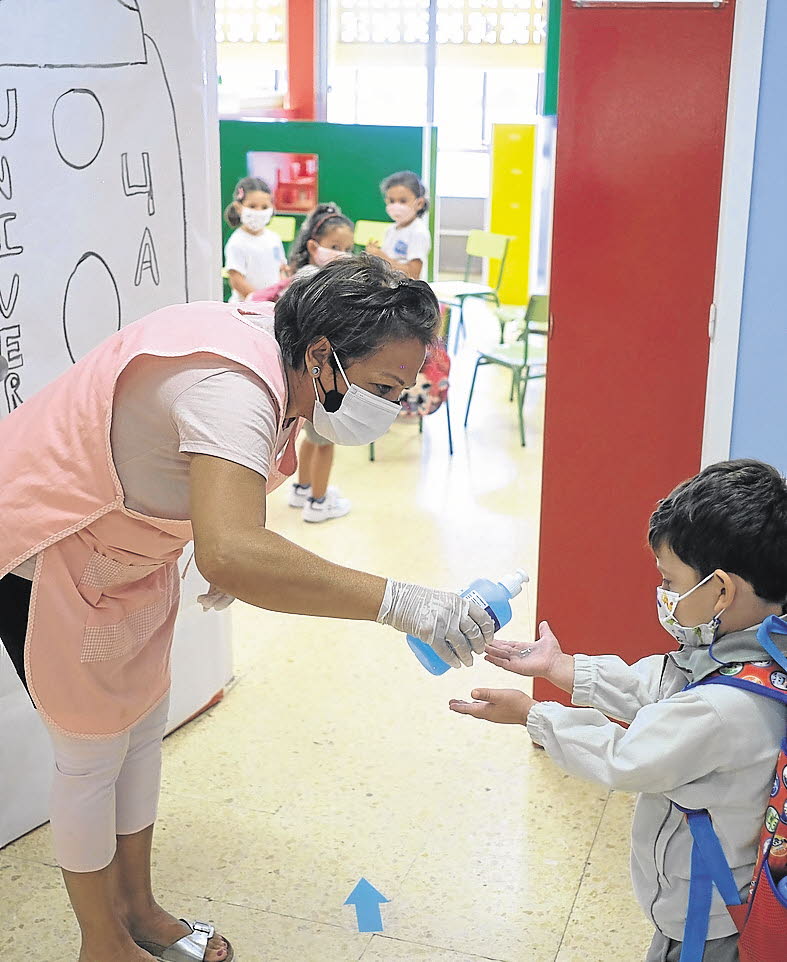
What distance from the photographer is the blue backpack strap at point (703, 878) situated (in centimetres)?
147

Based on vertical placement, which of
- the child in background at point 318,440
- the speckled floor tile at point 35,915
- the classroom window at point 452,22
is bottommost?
the speckled floor tile at point 35,915

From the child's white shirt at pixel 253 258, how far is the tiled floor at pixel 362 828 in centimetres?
265

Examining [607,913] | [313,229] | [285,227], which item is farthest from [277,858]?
[285,227]

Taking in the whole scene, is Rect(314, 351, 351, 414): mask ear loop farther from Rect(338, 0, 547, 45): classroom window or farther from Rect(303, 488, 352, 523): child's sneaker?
Rect(338, 0, 547, 45): classroom window

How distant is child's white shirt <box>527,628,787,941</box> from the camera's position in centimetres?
145

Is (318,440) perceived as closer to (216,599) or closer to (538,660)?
(216,599)

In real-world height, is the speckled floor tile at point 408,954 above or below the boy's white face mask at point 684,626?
below

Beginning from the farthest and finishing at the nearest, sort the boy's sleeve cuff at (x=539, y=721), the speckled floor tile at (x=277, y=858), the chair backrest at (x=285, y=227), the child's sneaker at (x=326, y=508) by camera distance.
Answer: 1. the chair backrest at (x=285, y=227)
2. the child's sneaker at (x=326, y=508)
3. the speckled floor tile at (x=277, y=858)
4. the boy's sleeve cuff at (x=539, y=721)

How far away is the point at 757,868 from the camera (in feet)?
4.78

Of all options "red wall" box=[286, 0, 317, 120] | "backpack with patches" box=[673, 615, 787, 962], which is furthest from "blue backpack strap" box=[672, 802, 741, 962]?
"red wall" box=[286, 0, 317, 120]

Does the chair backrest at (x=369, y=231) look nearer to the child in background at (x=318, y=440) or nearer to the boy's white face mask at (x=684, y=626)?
the child in background at (x=318, y=440)

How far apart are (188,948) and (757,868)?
1.16 m

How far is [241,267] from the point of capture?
6.02m

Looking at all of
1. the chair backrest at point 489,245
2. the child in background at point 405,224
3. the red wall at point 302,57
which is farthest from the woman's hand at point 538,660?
the red wall at point 302,57
